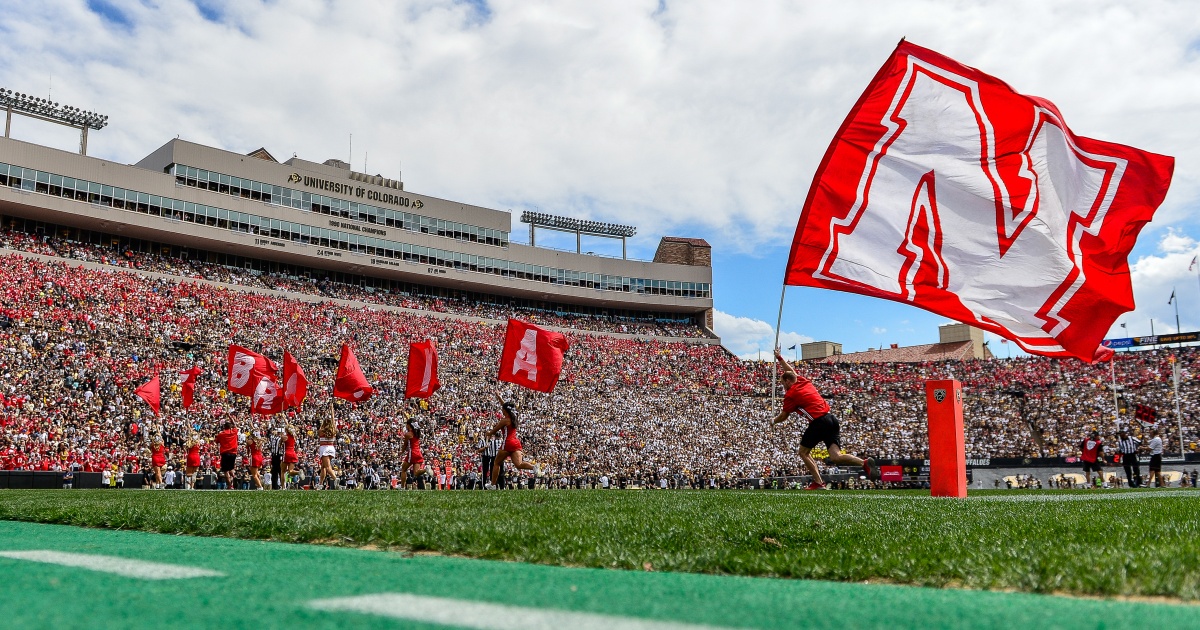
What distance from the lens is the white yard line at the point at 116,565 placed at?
3.62 metres

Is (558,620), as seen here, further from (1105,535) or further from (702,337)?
(702,337)

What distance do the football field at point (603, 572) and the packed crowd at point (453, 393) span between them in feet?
60.2

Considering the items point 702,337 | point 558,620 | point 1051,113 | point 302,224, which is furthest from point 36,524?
point 702,337

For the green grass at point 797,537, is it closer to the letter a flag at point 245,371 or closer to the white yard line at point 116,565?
the white yard line at point 116,565

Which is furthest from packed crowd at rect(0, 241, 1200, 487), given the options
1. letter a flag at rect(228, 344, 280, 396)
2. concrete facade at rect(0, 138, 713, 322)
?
concrete facade at rect(0, 138, 713, 322)

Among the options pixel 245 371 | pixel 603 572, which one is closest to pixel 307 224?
pixel 245 371

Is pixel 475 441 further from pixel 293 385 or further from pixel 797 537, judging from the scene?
pixel 797 537

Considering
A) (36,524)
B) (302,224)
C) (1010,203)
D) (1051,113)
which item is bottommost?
(36,524)

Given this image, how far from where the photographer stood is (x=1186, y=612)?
270cm

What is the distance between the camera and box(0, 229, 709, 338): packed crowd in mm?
42812

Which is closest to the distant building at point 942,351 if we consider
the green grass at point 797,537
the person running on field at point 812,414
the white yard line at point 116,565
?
the person running on field at point 812,414

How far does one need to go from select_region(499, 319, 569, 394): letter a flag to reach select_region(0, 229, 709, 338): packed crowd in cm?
3343

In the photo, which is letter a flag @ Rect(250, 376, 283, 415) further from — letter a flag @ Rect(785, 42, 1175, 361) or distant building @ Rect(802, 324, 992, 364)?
distant building @ Rect(802, 324, 992, 364)

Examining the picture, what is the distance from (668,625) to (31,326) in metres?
36.2
